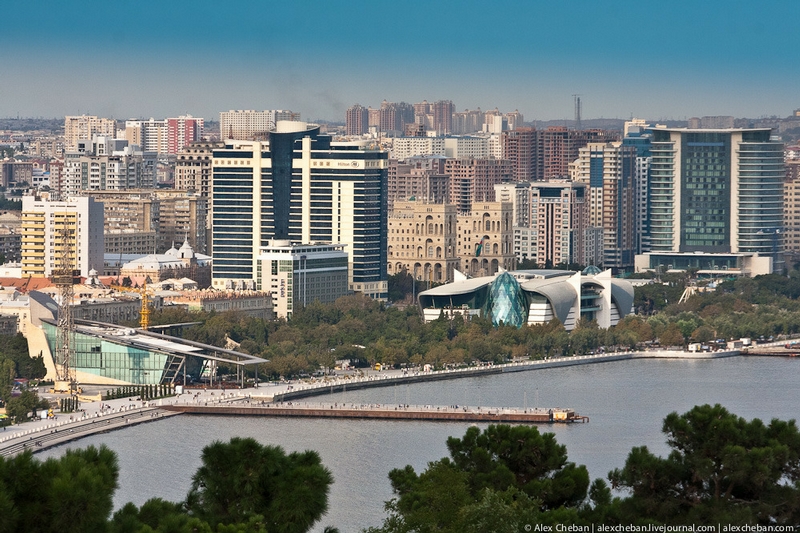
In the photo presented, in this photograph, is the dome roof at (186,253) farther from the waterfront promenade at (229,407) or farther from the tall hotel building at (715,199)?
the waterfront promenade at (229,407)

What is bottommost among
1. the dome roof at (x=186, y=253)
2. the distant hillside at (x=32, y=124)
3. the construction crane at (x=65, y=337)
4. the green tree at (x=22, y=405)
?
the green tree at (x=22, y=405)

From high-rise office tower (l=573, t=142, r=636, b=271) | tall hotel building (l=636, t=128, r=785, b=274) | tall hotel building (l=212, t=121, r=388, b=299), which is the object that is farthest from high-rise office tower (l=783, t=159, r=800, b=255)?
tall hotel building (l=212, t=121, r=388, b=299)

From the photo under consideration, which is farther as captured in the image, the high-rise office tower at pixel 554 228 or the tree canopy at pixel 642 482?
the high-rise office tower at pixel 554 228

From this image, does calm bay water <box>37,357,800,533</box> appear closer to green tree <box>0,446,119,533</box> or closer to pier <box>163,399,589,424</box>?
pier <box>163,399,589,424</box>

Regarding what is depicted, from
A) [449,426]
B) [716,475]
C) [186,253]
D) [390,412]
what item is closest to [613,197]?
[186,253]

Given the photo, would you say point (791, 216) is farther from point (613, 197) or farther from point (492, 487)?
point (492, 487)

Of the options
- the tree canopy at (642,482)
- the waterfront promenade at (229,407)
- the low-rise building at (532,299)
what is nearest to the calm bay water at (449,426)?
the waterfront promenade at (229,407)

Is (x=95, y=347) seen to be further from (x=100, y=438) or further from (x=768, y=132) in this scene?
(x=768, y=132)
